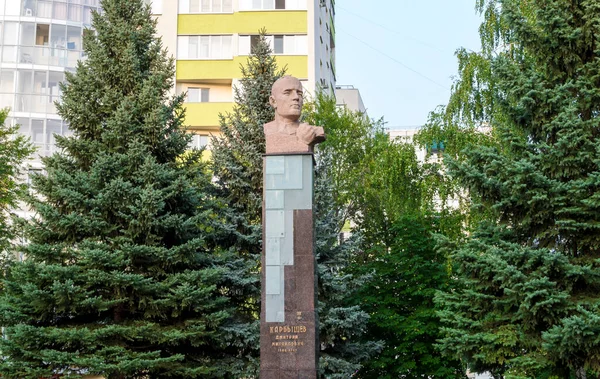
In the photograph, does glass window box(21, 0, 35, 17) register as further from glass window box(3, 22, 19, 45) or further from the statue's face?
the statue's face

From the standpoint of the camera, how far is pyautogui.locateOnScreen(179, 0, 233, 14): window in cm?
3019

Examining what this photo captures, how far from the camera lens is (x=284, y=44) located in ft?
97.6

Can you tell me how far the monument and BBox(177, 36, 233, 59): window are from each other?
17773mm

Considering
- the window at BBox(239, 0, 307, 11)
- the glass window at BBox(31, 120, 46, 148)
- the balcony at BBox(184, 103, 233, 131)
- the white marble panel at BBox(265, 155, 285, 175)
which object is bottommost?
the white marble panel at BBox(265, 155, 285, 175)

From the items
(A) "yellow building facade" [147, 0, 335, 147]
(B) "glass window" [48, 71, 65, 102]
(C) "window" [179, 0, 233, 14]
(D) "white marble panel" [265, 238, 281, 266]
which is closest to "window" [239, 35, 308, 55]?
(A) "yellow building facade" [147, 0, 335, 147]

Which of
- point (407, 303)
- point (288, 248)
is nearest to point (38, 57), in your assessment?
point (407, 303)

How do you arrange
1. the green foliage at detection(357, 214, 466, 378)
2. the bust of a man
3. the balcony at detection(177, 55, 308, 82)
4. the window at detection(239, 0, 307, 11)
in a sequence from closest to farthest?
the bust of a man → the green foliage at detection(357, 214, 466, 378) → the balcony at detection(177, 55, 308, 82) → the window at detection(239, 0, 307, 11)

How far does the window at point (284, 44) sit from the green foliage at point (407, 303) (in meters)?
9.46

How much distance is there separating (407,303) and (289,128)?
11.5 m

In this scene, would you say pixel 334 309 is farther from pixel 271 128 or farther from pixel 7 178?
pixel 7 178

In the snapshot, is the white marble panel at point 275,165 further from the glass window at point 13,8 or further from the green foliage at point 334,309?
the glass window at point 13,8

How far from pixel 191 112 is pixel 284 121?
17.6m

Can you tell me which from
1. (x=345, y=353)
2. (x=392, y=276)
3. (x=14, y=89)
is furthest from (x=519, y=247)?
(x=14, y=89)

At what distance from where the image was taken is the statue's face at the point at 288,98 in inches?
497
